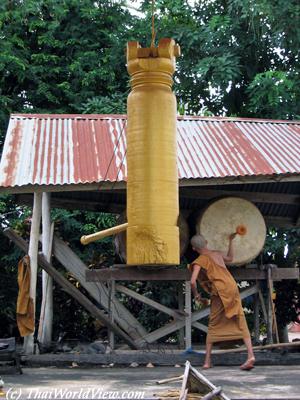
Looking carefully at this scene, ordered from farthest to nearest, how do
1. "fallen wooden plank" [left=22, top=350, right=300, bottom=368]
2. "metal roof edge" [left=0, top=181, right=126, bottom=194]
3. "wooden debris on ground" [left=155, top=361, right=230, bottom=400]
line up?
"fallen wooden plank" [left=22, top=350, right=300, bottom=368], "metal roof edge" [left=0, top=181, right=126, bottom=194], "wooden debris on ground" [left=155, top=361, right=230, bottom=400]

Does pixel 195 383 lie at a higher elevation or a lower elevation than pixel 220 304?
lower

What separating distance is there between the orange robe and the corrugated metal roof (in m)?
1.20

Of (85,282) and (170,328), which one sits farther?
(85,282)

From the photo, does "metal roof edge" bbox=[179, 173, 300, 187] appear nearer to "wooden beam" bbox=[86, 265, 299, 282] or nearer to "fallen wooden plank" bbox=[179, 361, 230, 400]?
"wooden beam" bbox=[86, 265, 299, 282]

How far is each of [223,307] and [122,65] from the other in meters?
9.82

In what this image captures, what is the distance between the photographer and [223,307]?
847 centimetres

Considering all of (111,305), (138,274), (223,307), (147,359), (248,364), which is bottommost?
(248,364)

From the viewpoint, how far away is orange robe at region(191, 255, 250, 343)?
841cm

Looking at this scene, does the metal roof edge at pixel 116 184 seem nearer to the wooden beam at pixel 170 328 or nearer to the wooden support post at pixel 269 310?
the wooden support post at pixel 269 310

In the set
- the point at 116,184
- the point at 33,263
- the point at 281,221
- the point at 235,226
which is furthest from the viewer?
the point at 281,221

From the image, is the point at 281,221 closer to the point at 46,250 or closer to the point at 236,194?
the point at 236,194

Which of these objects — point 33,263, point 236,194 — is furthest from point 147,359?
point 236,194

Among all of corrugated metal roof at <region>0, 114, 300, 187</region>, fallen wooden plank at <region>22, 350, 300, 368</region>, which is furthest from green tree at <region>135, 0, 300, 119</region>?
fallen wooden plank at <region>22, 350, 300, 368</region>

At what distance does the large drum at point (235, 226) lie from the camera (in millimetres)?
9906
